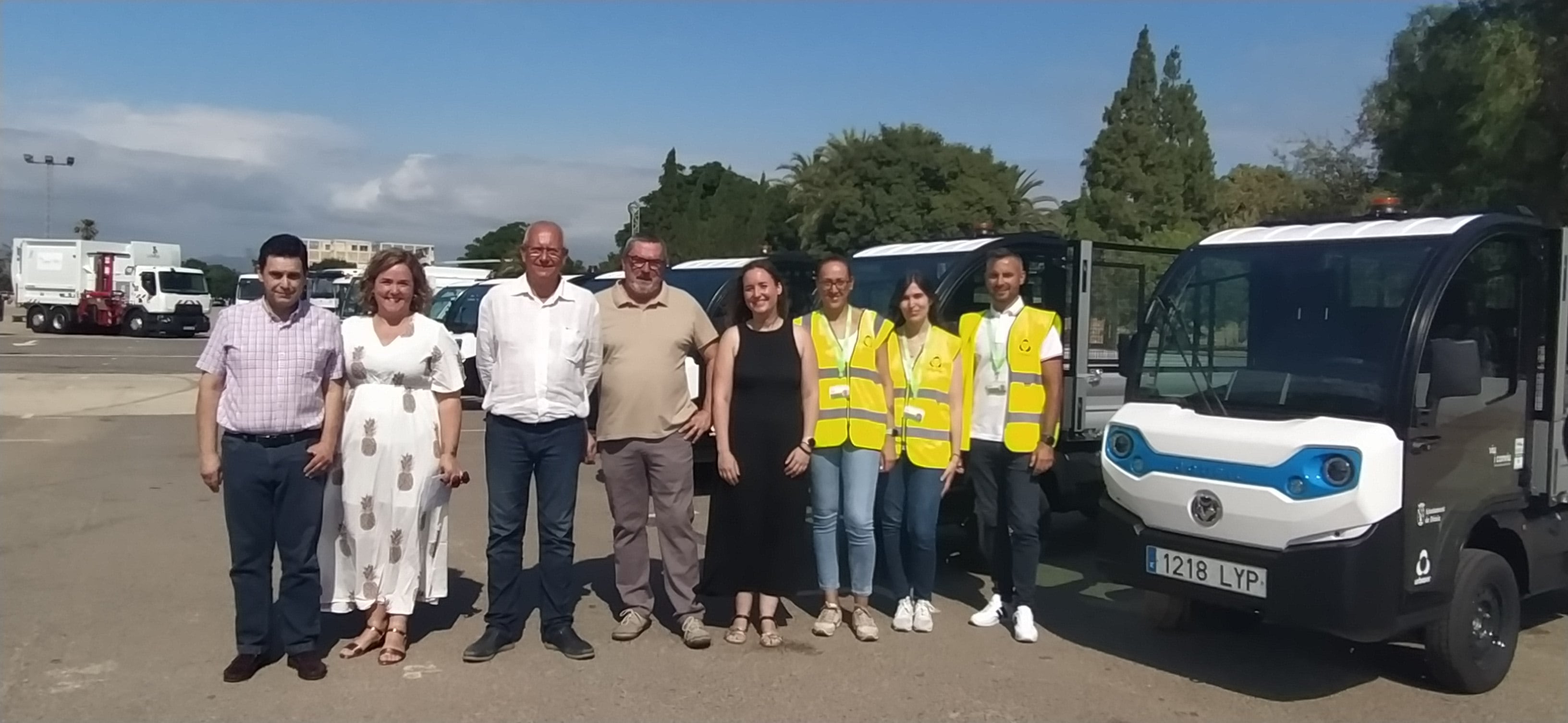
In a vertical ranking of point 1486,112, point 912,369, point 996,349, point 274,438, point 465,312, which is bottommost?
point 274,438

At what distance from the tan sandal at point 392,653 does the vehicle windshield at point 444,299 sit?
1311 centimetres

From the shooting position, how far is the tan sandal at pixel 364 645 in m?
5.45

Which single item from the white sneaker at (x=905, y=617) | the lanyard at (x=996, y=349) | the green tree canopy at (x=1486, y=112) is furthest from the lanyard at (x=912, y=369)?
the green tree canopy at (x=1486, y=112)

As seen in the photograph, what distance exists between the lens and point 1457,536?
4996 millimetres

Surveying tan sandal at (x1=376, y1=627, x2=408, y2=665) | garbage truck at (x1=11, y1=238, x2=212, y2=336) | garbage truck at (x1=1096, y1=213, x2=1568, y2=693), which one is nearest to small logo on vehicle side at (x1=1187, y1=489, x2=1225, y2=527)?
garbage truck at (x1=1096, y1=213, x2=1568, y2=693)

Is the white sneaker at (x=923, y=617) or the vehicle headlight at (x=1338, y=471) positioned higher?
the vehicle headlight at (x=1338, y=471)

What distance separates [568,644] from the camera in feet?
18.4

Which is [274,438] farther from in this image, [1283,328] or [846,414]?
[1283,328]

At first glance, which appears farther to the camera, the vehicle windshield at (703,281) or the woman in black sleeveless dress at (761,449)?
the vehicle windshield at (703,281)

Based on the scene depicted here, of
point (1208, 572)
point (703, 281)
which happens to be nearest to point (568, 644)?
point (1208, 572)

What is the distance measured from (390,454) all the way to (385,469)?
7 cm

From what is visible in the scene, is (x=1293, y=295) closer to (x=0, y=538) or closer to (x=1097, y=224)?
(x=0, y=538)

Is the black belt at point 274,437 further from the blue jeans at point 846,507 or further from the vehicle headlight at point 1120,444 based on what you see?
the vehicle headlight at point 1120,444

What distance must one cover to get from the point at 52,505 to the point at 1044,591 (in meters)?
7.47
